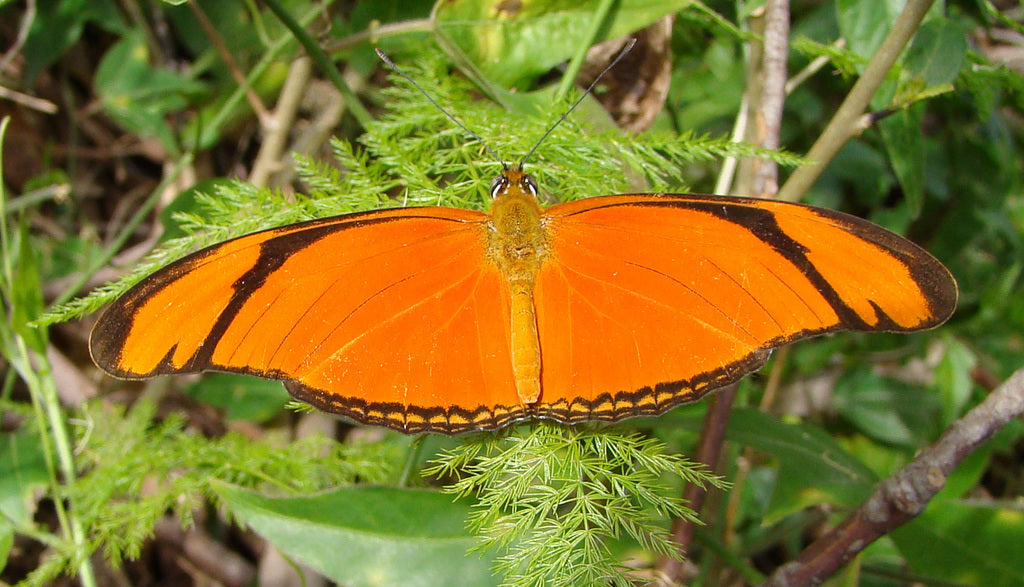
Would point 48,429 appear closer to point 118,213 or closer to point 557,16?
point 118,213

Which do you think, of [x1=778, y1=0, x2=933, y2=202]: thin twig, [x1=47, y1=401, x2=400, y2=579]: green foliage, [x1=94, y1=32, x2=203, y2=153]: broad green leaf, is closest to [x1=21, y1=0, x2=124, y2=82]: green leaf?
[x1=94, y1=32, x2=203, y2=153]: broad green leaf

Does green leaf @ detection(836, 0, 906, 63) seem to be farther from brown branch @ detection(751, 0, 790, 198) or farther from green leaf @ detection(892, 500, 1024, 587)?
green leaf @ detection(892, 500, 1024, 587)

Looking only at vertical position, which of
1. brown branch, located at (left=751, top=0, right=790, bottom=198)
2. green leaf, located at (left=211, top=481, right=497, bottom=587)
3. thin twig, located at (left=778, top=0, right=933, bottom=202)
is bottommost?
green leaf, located at (left=211, top=481, right=497, bottom=587)

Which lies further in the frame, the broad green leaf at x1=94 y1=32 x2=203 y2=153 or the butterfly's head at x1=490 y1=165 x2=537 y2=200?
the broad green leaf at x1=94 y1=32 x2=203 y2=153

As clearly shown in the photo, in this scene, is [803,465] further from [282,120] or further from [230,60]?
[230,60]

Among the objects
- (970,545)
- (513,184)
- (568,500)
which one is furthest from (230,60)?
(970,545)

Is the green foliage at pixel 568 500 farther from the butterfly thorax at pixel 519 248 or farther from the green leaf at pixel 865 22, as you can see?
the green leaf at pixel 865 22
